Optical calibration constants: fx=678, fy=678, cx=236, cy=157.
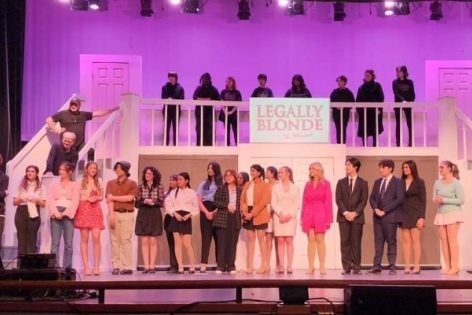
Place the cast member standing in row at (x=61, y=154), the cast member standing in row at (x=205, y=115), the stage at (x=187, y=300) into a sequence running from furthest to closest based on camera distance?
the cast member standing in row at (x=205, y=115) → the cast member standing in row at (x=61, y=154) → the stage at (x=187, y=300)

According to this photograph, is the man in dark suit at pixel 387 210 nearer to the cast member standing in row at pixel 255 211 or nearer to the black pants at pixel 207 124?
the cast member standing in row at pixel 255 211

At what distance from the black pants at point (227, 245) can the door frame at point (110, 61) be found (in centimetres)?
469

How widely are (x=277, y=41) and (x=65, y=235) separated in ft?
23.4

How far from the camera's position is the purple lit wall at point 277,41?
45.1 feet

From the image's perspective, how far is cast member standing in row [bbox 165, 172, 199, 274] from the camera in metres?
8.73

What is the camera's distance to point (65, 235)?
27.4 feet

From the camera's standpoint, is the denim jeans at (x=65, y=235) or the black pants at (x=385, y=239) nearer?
the denim jeans at (x=65, y=235)

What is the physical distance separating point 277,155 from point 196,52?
4549 millimetres

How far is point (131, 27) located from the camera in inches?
541

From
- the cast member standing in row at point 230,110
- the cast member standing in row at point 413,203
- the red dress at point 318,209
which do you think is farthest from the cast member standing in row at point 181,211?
the cast member standing in row at point 413,203

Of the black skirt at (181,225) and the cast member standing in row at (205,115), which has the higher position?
the cast member standing in row at (205,115)

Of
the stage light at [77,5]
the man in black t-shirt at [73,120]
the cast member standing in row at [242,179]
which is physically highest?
the stage light at [77,5]

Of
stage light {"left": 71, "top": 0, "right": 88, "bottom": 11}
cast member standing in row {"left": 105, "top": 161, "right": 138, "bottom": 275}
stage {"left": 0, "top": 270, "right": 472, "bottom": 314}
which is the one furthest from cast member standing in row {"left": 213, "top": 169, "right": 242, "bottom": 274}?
stage light {"left": 71, "top": 0, "right": 88, "bottom": 11}

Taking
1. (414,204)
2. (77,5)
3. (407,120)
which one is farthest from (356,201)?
(77,5)
